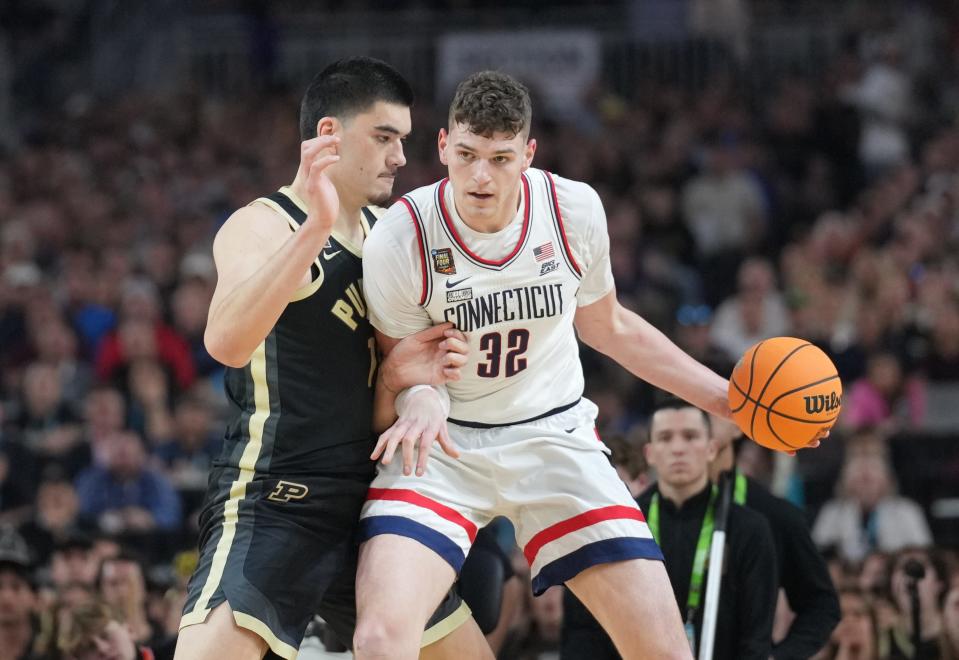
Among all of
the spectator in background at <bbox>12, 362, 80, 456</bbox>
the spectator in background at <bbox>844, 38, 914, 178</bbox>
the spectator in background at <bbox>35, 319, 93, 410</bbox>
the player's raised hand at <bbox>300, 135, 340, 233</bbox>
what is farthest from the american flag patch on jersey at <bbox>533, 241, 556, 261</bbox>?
the spectator in background at <bbox>844, 38, 914, 178</bbox>

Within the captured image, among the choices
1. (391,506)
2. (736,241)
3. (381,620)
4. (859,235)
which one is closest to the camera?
(381,620)

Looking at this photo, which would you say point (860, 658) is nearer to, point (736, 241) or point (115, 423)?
point (115, 423)

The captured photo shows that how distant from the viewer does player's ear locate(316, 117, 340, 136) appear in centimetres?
511

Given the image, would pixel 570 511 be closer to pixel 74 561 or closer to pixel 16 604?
pixel 16 604

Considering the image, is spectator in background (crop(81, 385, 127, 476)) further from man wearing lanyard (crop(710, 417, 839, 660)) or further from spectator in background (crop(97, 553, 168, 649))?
man wearing lanyard (crop(710, 417, 839, 660))

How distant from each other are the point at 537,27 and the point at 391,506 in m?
12.4

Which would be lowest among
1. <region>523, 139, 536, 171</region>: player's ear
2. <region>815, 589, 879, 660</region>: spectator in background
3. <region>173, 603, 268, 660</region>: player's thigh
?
<region>815, 589, 879, 660</region>: spectator in background

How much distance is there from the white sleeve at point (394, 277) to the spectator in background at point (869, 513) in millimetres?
4968

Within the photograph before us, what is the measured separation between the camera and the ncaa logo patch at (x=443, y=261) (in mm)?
4934

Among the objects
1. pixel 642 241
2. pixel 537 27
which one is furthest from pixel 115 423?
pixel 537 27

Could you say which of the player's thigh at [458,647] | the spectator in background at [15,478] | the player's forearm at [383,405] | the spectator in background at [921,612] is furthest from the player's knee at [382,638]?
the spectator in background at [15,478]

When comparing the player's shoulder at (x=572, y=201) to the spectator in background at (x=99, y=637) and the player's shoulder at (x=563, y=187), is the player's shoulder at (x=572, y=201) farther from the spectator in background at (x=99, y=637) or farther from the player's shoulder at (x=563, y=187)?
the spectator in background at (x=99, y=637)

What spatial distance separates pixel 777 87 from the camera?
52.9ft

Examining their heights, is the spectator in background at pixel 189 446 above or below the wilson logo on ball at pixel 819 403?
below
